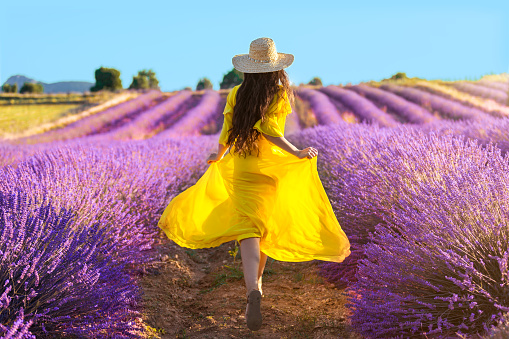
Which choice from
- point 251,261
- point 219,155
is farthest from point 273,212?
point 219,155

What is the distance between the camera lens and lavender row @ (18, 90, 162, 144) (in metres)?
10.8

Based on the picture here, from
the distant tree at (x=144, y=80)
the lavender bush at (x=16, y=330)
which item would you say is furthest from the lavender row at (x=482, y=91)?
the distant tree at (x=144, y=80)

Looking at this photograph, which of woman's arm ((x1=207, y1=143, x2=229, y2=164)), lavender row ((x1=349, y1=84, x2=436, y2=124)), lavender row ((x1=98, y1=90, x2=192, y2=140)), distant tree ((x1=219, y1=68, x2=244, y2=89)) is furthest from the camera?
distant tree ((x1=219, y1=68, x2=244, y2=89))

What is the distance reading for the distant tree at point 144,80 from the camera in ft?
111

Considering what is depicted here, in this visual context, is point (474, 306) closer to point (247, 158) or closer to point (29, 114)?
point (247, 158)

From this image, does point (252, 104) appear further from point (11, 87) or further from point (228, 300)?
point (11, 87)

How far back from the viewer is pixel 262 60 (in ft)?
7.91

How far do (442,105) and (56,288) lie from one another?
12.1 meters

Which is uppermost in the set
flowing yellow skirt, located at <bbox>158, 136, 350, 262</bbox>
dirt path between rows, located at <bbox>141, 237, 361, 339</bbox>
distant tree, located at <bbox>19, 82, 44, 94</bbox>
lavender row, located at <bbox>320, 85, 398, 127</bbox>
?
distant tree, located at <bbox>19, 82, 44, 94</bbox>

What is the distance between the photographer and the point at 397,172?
110 inches

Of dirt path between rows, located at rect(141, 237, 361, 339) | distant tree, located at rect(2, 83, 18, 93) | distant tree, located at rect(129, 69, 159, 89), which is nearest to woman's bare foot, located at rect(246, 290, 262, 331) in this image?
dirt path between rows, located at rect(141, 237, 361, 339)

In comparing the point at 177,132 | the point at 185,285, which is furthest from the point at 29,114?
the point at 185,285

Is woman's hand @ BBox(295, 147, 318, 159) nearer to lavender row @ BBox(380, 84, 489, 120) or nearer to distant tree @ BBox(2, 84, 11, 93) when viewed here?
lavender row @ BBox(380, 84, 489, 120)

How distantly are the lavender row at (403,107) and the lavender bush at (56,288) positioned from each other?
31.8ft
